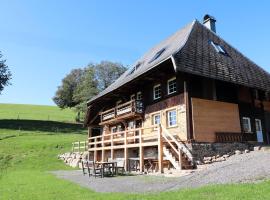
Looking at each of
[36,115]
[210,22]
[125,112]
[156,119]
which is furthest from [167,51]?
[36,115]

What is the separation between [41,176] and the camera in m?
18.2

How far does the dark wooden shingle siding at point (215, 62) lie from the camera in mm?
19248

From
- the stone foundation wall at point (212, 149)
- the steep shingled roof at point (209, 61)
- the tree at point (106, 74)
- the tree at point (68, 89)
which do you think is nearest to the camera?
the stone foundation wall at point (212, 149)

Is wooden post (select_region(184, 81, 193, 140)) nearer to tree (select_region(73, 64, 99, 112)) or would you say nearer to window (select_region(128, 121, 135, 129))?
window (select_region(128, 121, 135, 129))

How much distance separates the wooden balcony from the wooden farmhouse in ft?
0.26

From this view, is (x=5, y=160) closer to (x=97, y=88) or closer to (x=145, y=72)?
(x=145, y=72)

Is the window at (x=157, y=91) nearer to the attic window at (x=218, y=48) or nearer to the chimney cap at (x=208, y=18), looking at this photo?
the attic window at (x=218, y=48)

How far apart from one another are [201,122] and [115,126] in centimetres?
1220

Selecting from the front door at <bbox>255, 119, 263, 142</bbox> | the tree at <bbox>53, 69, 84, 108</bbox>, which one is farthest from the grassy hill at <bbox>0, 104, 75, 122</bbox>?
the front door at <bbox>255, 119, 263, 142</bbox>

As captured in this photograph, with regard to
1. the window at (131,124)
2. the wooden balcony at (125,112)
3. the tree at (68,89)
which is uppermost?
the tree at (68,89)

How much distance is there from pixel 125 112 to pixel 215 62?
Answer: 8.19m

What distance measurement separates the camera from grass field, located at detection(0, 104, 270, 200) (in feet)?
29.3

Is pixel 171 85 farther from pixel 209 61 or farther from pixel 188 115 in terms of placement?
pixel 188 115

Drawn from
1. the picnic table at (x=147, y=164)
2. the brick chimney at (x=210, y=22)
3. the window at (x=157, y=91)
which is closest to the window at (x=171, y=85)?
the window at (x=157, y=91)
